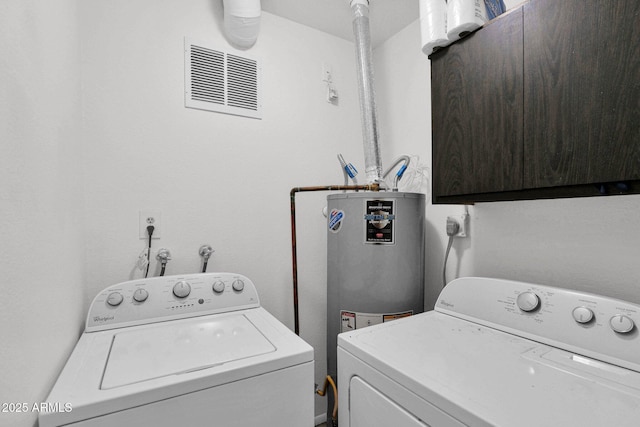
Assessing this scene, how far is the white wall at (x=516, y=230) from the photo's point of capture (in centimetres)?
105

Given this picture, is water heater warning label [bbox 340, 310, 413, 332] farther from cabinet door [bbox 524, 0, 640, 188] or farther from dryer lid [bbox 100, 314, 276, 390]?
cabinet door [bbox 524, 0, 640, 188]

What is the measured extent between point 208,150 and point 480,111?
1.27 m

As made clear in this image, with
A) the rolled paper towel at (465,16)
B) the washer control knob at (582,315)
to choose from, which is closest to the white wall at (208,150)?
the rolled paper towel at (465,16)

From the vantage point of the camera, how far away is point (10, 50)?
0.59 m

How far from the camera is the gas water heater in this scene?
4.57 ft

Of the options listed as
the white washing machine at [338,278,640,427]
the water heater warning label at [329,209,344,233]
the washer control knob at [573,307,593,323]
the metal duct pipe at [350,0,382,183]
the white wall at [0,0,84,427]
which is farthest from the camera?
the metal duct pipe at [350,0,382,183]

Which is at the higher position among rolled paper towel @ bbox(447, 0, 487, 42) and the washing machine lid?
rolled paper towel @ bbox(447, 0, 487, 42)

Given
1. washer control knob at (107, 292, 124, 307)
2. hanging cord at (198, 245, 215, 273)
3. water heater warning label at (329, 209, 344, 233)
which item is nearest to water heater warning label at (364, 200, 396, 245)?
water heater warning label at (329, 209, 344, 233)

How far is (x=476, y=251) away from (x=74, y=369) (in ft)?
A: 5.29

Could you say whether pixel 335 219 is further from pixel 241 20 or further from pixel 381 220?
pixel 241 20

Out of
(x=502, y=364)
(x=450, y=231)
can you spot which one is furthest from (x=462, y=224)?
(x=502, y=364)

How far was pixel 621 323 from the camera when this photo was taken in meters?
0.85

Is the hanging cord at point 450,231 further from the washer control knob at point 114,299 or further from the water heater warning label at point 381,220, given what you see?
the washer control knob at point 114,299

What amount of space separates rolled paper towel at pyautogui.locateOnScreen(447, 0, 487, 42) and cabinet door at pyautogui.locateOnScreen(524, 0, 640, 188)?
6.7 inches
